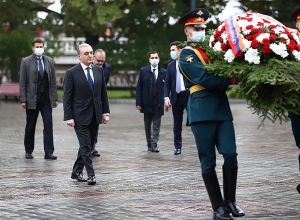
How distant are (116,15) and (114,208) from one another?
96.7 ft

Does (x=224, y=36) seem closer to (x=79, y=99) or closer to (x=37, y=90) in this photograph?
(x=79, y=99)

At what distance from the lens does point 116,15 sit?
124ft

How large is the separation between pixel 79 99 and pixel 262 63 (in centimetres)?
377

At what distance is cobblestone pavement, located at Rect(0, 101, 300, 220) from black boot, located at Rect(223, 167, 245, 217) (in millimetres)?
145

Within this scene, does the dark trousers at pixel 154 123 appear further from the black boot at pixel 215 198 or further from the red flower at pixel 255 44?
the red flower at pixel 255 44

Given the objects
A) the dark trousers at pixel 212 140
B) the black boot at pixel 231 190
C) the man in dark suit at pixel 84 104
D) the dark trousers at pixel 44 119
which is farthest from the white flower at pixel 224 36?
the dark trousers at pixel 44 119

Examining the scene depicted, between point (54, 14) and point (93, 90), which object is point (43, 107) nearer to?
point (93, 90)

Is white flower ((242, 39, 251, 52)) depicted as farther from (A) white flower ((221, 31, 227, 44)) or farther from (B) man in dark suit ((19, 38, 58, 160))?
(B) man in dark suit ((19, 38, 58, 160))

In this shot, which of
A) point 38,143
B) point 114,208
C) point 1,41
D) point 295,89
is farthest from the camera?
point 1,41

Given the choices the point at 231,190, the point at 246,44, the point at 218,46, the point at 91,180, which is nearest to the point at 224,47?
→ the point at 218,46

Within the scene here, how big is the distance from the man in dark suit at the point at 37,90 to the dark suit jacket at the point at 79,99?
3.36m

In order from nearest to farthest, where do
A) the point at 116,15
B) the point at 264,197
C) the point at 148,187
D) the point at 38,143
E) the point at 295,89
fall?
the point at 295,89
the point at 264,197
the point at 148,187
the point at 38,143
the point at 116,15

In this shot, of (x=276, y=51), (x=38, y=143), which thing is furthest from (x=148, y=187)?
(x=38, y=143)

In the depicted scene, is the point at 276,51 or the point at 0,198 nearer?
the point at 276,51
